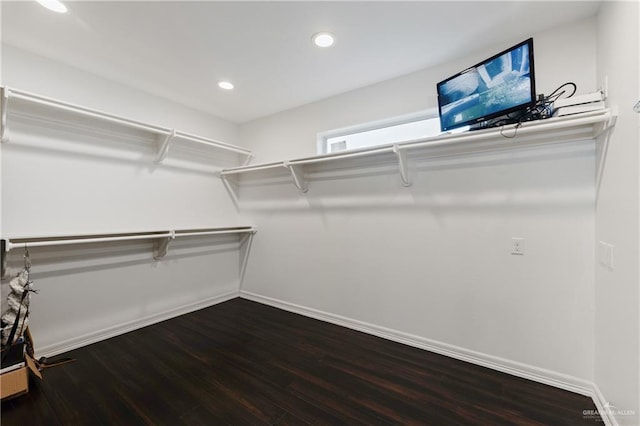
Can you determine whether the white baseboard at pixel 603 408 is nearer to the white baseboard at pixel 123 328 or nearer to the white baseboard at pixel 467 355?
→ the white baseboard at pixel 467 355

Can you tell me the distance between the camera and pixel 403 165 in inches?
91.0

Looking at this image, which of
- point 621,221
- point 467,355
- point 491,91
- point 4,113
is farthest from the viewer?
point 467,355

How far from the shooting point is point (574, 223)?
178 cm

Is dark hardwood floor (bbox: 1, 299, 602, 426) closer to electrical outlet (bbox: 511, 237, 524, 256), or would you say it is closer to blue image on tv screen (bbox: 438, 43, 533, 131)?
Result: electrical outlet (bbox: 511, 237, 524, 256)

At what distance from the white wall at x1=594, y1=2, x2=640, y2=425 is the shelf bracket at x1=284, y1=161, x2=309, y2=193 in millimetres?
2366

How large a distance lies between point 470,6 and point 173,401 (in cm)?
309

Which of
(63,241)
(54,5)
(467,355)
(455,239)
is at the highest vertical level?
(54,5)

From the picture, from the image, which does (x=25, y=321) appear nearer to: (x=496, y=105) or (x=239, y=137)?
(x=239, y=137)

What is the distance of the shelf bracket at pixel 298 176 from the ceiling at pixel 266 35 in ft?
2.71

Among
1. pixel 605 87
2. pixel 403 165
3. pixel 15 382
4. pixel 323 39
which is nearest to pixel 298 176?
pixel 403 165

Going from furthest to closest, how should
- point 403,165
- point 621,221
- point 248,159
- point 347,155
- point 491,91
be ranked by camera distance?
point 248,159 → point 347,155 → point 403,165 → point 491,91 → point 621,221

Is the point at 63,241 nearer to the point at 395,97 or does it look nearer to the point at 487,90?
the point at 395,97

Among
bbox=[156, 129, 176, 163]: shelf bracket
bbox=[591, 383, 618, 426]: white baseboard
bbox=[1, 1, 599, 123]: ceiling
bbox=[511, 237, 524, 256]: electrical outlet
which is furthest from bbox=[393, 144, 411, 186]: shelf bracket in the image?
bbox=[156, 129, 176, 163]: shelf bracket

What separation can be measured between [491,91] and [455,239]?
1.11m
